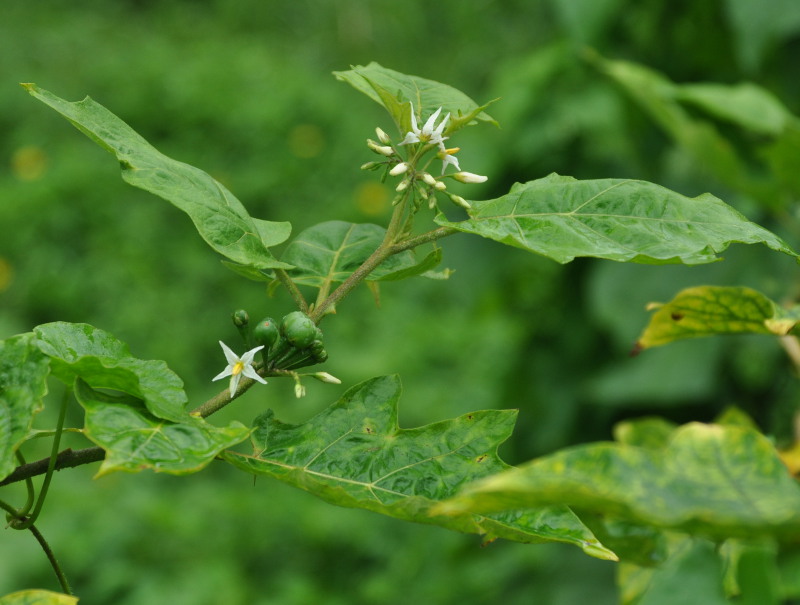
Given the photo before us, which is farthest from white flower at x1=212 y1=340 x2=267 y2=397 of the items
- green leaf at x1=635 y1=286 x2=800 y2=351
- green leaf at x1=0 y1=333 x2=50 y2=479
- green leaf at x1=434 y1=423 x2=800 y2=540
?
green leaf at x1=635 y1=286 x2=800 y2=351

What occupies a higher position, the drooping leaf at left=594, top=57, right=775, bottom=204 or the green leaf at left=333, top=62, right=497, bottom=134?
the green leaf at left=333, top=62, right=497, bottom=134

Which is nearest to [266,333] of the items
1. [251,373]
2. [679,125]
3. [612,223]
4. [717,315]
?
[251,373]

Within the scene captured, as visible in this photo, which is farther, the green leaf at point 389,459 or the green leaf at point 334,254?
the green leaf at point 334,254

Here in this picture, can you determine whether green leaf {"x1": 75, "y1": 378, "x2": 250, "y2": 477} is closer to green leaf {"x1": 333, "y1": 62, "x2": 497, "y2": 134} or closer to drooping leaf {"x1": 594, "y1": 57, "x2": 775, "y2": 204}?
green leaf {"x1": 333, "y1": 62, "x2": 497, "y2": 134}

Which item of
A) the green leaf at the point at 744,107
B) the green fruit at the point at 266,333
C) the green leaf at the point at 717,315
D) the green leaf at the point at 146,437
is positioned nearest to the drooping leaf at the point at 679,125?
the green leaf at the point at 744,107

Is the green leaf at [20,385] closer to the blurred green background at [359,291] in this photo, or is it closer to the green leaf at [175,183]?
the green leaf at [175,183]

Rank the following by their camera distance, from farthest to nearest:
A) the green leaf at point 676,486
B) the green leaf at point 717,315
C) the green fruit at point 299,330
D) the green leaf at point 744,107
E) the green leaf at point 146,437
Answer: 1. the green leaf at point 744,107
2. the green leaf at point 717,315
3. the green fruit at point 299,330
4. the green leaf at point 146,437
5. the green leaf at point 676,486
